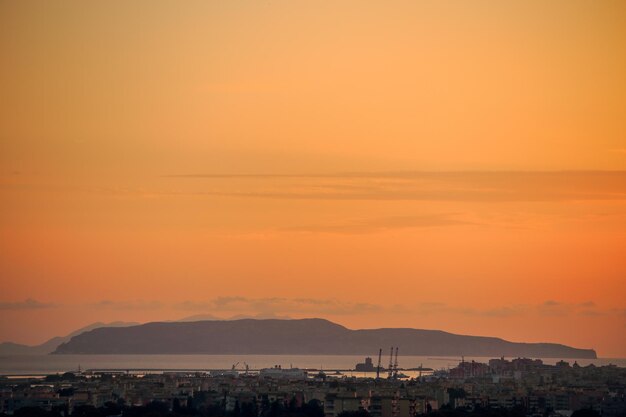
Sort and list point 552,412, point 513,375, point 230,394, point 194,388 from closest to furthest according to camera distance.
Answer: point 552,412, point 230,394, point 194,388, point 513,375

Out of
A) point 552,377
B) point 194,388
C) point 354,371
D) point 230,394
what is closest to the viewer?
point 230,394

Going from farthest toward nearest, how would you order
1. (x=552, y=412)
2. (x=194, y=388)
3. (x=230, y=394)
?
(x=194, y=388) → (x=230, y=394) → (x=552, y=412)

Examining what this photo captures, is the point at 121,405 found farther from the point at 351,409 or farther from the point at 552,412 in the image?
the point at 552,412

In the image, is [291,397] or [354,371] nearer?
[291,397]

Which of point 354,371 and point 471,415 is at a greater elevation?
point 354,371

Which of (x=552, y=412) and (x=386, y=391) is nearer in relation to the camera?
(x=552, y=412)

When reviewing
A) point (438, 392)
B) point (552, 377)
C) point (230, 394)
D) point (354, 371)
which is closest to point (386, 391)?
point (438, 392)

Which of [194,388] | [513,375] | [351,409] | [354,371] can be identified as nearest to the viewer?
[351,409]

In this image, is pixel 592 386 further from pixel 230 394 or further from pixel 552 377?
pixel 230 394

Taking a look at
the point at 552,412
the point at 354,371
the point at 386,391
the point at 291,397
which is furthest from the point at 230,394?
the point at 354,371
